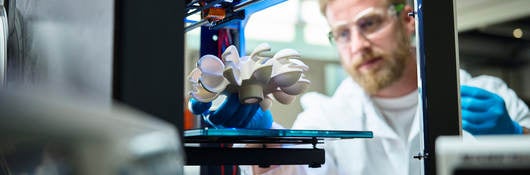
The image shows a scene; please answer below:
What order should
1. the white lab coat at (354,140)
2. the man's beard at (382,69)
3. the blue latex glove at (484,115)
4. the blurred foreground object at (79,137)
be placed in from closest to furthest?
the blurred foreground object at (79,137)
the white lab coat at (354,140)
the man's beard at (382,69)
the blue latex glove at (484,115)

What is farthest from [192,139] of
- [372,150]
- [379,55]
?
[379,55]

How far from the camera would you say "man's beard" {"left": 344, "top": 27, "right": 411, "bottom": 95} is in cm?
258

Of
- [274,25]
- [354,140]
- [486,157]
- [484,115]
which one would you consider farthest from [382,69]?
[486,157]

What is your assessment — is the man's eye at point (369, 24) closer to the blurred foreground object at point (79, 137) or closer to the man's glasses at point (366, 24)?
the man's glasses at point (366, 24)

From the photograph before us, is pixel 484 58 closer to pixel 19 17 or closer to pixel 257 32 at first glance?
pixel 257 32

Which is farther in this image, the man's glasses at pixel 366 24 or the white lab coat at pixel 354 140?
the man's glasses at pixel 366 24

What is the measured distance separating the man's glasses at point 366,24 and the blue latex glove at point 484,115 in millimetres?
658

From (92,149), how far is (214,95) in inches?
39.7

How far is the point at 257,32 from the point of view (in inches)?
87.6

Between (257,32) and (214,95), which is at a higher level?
(257,32)

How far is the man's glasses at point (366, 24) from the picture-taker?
8.60 feet

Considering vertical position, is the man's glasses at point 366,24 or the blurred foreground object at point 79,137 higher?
the man's glasses at point 366,24

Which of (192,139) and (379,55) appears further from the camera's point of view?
(379,55)

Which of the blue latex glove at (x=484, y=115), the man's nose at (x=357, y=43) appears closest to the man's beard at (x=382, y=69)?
the man's nose at (x=357, y=43)
